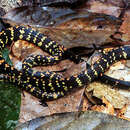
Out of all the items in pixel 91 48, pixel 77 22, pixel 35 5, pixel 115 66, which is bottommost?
pixel 115 66

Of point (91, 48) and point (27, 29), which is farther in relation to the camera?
point (27, 29)

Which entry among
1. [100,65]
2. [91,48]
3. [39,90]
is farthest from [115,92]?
[39,90]

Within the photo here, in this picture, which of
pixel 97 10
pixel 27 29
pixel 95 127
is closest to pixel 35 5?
pixel 27 29

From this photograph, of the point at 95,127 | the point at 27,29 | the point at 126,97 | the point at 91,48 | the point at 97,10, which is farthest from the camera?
the point at 97,10

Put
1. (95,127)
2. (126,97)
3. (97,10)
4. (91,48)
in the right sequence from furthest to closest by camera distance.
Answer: (97,10) → (91,48) → (126,97) → (95,127)

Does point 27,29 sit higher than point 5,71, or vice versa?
Result: point 27,29

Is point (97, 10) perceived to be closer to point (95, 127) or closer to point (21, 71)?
point (21, 71)
